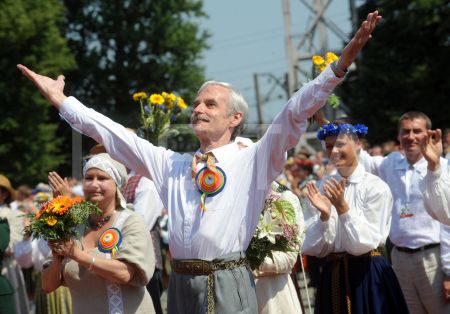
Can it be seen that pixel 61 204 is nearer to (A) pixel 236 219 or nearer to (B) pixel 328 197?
(A) pixel 236 219

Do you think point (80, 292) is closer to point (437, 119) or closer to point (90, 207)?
point (90, 207)

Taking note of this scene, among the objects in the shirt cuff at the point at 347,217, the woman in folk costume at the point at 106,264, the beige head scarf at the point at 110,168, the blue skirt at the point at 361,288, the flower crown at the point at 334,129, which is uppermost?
the flower crown at the point at 334,129

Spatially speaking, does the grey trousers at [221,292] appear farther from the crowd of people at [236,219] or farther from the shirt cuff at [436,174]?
the shirt cuff at [436,174]

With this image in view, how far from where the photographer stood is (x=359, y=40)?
433cm

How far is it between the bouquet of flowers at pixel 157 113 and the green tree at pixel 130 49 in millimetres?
32467

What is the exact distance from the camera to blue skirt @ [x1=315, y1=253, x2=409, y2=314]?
659 centimetres

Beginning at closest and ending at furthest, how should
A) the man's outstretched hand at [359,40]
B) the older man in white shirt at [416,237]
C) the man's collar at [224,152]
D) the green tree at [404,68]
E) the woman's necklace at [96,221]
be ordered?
1. the man's outstretched hand at [359,40]
2. the man's collar at [224,152]
3. the woman's necklace at [96,221]
4. the older man in white shirt at [416,237]
5. the green tree at [404,68]

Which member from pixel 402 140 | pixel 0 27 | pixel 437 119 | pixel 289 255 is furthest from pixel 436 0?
pixel 289 255

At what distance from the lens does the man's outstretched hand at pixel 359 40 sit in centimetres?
429

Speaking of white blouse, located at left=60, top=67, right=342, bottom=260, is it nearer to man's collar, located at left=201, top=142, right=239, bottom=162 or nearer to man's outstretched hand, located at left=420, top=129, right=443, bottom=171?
man's collar, located at left=201, top=142, right=239, bottom=162

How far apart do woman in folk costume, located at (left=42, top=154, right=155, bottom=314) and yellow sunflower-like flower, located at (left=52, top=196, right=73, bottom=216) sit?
198mm

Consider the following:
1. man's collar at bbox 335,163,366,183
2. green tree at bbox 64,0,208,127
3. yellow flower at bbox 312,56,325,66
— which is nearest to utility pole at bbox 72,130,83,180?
yellow flower at bbox 312,56,325,66

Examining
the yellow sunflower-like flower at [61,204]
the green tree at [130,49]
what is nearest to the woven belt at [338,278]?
the yellow sunflower-like flower at [61,204]

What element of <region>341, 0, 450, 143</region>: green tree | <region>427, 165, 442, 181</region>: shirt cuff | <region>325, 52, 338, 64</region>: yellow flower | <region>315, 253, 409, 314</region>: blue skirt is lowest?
<region>315, 253, 409, 314</region>: blue skirt
